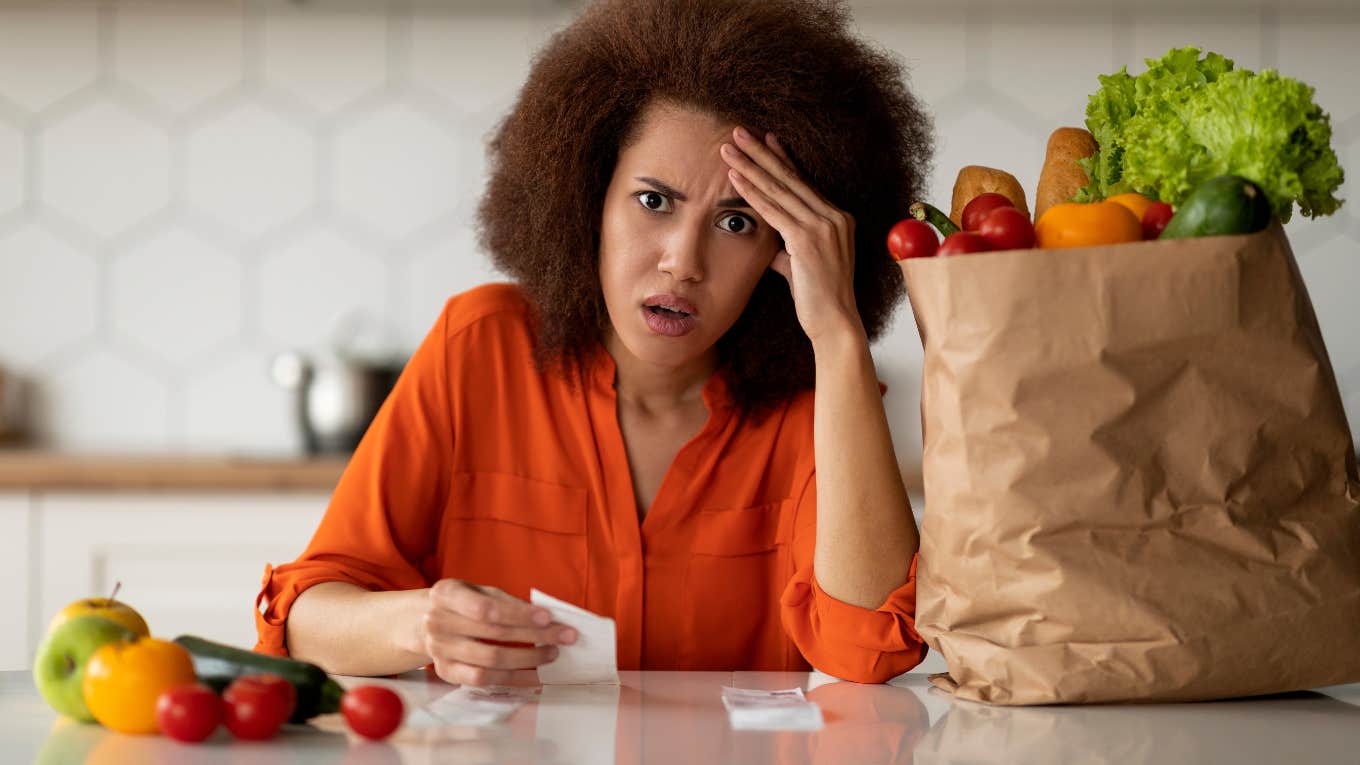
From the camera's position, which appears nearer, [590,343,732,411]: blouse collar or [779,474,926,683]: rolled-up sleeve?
[779,474,926,683]: rolled-up sleeve

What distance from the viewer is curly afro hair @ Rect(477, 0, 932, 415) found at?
137 centimetres

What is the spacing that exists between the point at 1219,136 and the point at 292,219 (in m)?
2.25

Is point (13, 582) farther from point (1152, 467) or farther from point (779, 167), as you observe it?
point (1152, 467)

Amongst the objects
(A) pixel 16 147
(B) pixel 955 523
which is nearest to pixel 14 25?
(A) pixel 16 147

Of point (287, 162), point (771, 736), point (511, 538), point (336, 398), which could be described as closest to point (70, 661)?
point (771, 736)

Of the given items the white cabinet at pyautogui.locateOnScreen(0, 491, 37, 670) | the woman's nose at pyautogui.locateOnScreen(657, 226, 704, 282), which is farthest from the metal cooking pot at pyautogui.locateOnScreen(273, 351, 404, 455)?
the woman's nose at pyautogui.locateOnScreen(657, 226, 704, 282)

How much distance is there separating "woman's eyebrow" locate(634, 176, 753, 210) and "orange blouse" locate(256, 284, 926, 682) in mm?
273

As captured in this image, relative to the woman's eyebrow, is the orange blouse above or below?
below

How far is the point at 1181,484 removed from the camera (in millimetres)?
966

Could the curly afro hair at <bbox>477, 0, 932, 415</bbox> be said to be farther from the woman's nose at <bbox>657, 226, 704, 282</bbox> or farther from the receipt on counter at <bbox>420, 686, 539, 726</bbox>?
the receipt on counter at <bbox>420, 686, 539, 726</bbox>

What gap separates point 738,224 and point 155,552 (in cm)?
137

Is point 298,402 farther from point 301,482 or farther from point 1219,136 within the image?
point 1219,136

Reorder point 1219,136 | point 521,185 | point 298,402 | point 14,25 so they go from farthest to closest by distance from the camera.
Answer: point 14,25 < point 298,402 < point 521,185 < point 1219,136

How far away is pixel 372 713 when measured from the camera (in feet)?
2.83
